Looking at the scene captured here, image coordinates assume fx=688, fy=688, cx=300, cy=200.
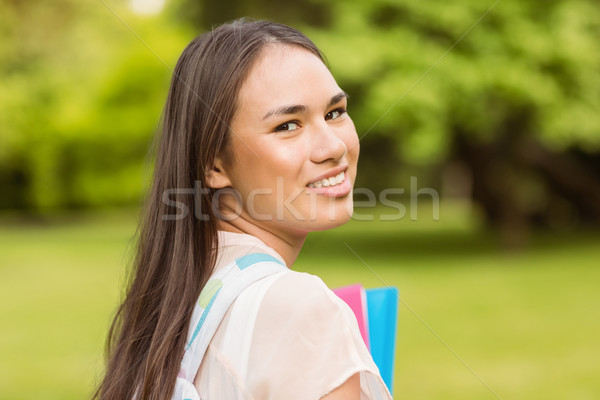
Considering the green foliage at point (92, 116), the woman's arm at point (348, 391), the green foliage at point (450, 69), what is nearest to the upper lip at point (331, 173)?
the woman's arm at point (348, 391)

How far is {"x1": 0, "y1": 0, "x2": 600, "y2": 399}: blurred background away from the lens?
6.94m

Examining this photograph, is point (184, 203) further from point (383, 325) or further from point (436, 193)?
point (436, 193)

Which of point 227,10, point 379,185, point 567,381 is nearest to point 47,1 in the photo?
point 227,10

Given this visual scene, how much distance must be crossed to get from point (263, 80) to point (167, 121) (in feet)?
1.02

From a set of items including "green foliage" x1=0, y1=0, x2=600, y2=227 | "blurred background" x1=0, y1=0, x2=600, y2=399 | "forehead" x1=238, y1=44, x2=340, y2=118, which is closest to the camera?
"forehead" x1=238, y1=44, x2=340, y2=118

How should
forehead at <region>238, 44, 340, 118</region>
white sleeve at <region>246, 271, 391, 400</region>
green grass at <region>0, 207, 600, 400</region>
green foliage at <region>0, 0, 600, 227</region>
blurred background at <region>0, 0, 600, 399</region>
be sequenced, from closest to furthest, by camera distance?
white sleeve at <region>246, 271, 391, 400</region>
forehead at <region>238, 44, 340, 118</region>
green grass at <region>0, 207, 600, 400</region>
blurred background at <region>0, 0, 600, 399</region>
green foliage at <region>0, 0, 600, 227</region>

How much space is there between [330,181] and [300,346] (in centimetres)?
41

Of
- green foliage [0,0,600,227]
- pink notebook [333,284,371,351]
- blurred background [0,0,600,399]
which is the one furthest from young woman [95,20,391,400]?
green foliage [0,0,600,227]

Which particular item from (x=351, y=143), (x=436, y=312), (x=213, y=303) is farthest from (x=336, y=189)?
(x=436, y=312)

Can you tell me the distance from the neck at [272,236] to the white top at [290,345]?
0.30 metres

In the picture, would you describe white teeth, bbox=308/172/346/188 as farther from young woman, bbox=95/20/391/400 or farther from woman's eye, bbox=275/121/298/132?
woman's eye, bbox=275/121/298/132

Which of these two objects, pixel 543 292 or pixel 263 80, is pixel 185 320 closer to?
pixel 263 80

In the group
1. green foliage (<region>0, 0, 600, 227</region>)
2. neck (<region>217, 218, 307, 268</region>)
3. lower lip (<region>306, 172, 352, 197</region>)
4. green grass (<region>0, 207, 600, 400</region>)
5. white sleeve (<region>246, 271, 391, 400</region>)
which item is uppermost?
green foliage (<region>0, 0, 600, 227</region>)

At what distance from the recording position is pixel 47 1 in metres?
15.7
